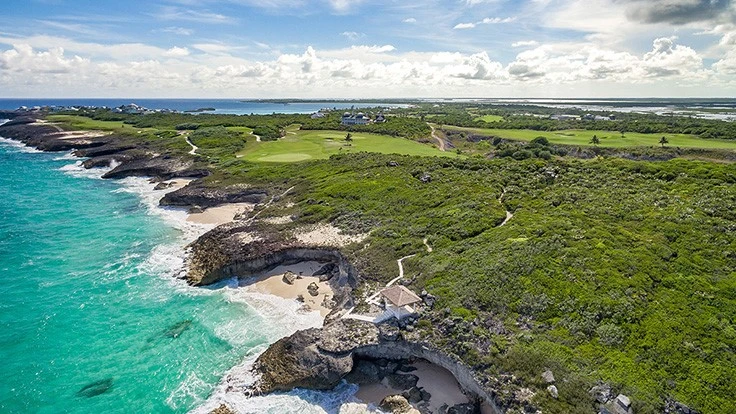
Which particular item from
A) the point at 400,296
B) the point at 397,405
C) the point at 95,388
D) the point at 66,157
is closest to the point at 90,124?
the point at 66,157

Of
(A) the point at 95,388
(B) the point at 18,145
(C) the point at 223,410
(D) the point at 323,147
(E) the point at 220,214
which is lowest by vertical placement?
(A) the point at 95,388

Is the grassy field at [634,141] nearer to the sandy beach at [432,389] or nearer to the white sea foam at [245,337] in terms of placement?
the sandy beach at [432,389]

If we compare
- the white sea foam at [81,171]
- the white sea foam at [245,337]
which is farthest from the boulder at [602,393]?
the white sea foam at [81,171]

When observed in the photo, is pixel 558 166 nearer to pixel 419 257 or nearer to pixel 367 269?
pixel 419 257

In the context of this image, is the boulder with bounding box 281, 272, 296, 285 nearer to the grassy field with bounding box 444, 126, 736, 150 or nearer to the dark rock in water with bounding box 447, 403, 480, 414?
the dark rock in water with bounding box 447, 403, 480, 414

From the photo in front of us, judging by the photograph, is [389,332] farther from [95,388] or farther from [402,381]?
[95,388]

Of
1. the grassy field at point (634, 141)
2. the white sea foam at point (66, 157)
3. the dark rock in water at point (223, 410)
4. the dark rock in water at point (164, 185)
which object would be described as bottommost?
the dark rock in water at point (223, 410)

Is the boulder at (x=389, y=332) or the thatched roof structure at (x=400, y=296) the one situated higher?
the thatched roof structure at (x=400, y=296)
